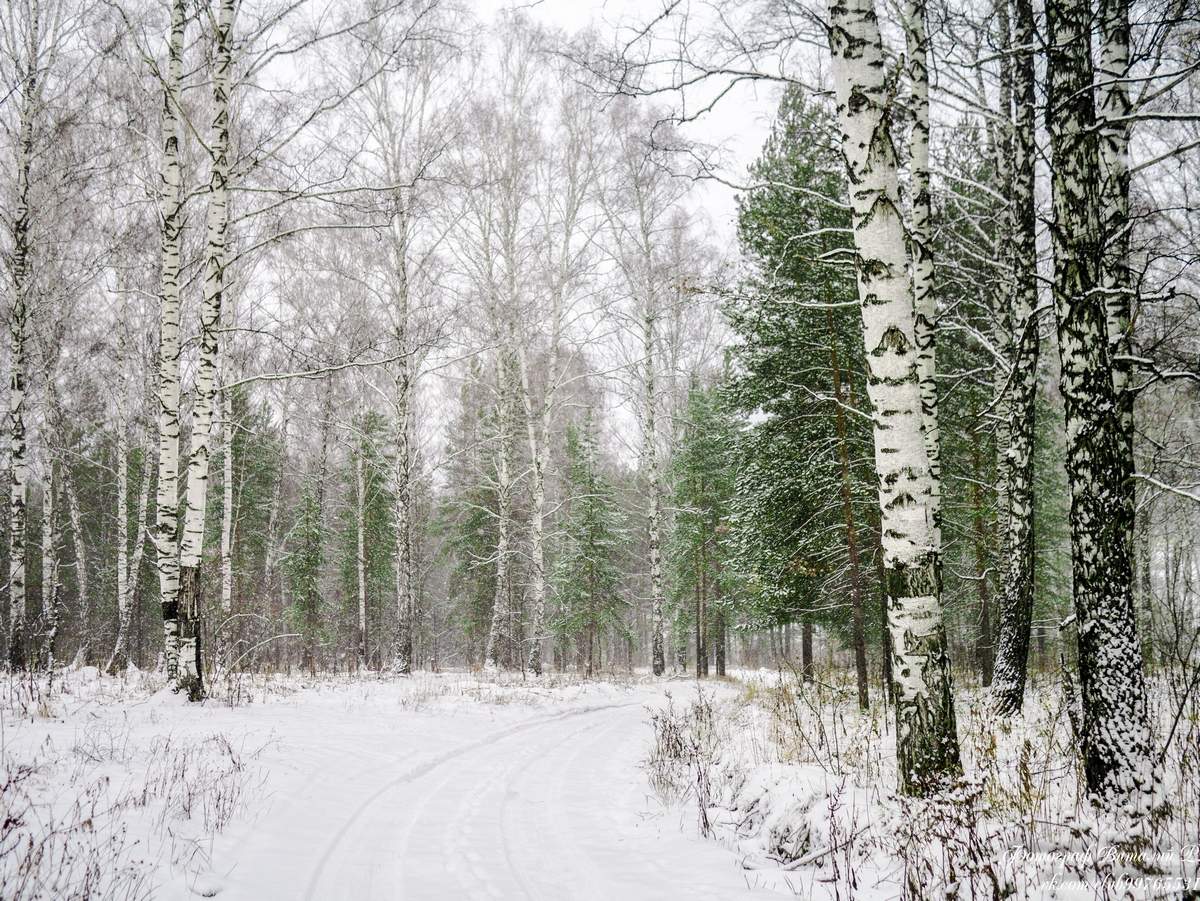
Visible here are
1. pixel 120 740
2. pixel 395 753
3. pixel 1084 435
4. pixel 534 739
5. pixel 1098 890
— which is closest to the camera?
pixel 1098 890

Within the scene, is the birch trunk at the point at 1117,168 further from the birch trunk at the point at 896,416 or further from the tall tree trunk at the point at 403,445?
the tall tree trunk at the point at 403,445

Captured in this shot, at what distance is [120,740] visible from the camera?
5.77 meters

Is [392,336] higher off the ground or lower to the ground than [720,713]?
higher

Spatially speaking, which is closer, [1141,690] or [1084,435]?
[1141,690]

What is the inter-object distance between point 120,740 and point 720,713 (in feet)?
28.0

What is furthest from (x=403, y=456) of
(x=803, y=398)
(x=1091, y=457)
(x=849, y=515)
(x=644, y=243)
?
(x=1091, y=457)

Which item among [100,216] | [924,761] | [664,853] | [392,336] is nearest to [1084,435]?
[924,761]

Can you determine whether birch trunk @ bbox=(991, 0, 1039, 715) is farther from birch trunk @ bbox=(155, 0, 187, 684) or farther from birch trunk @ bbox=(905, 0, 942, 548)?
birch trunk @ bbox=(155, 0, 187, 684)

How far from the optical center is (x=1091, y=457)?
4219mm

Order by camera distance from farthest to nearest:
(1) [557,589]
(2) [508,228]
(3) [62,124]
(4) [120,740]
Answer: (1) [557,589], (2) [508,228], (3) [62,124], (4) [120,740]

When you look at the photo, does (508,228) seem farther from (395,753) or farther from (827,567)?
(395,753)

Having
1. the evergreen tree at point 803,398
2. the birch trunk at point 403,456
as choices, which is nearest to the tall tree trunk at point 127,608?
the birch trunk at point 403,456

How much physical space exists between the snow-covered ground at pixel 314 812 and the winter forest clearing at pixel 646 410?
0.05 meters

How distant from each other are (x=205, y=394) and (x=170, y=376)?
1.92 ft
